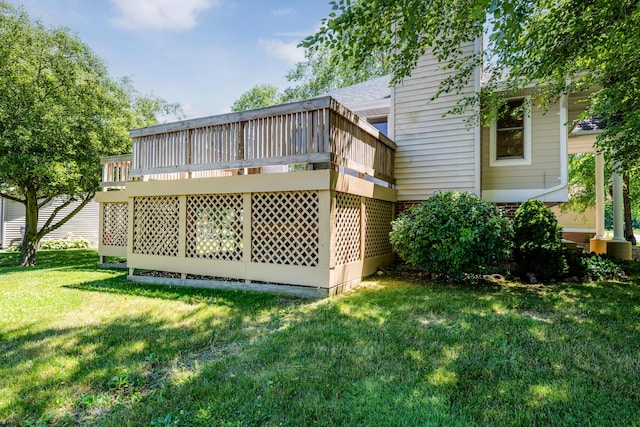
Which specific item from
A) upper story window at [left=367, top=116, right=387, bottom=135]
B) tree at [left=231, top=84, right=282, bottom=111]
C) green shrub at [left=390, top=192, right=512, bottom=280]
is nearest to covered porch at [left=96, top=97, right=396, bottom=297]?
green shrub at [left=390, top=192, right=512, bottom=280]

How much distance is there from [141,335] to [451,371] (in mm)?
3013

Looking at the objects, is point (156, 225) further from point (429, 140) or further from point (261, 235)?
point (429, 140)

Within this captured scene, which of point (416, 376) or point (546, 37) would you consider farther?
point (546, 37)

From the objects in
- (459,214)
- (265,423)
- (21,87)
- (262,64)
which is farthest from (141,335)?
(262,64)

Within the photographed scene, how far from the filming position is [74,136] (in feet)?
31.0

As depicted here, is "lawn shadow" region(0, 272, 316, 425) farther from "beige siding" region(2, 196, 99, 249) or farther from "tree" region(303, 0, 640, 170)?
"beige siding" region(2, 196, 99, 249)

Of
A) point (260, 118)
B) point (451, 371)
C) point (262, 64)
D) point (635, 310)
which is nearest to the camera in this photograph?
point (451, 371)

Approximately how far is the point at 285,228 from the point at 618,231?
927 cm

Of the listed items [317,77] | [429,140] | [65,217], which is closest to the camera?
[429,140]

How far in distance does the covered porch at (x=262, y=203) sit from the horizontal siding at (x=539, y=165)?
8.92 ft

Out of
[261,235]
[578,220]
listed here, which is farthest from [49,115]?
[578,220]

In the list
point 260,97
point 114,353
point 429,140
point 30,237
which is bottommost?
point 114,353

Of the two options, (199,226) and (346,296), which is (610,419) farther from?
(199,226)

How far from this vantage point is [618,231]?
8.94m
